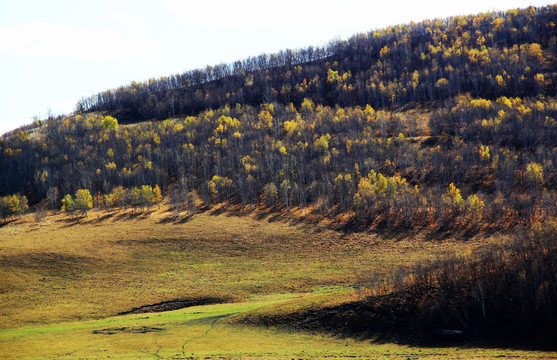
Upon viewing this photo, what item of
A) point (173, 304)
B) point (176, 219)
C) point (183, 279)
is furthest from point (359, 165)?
point (173, 304)

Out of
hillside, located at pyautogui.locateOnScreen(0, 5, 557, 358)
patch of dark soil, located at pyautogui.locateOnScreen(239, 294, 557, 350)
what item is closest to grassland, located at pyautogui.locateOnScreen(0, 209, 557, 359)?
hillside, located at pyautogui.locateOnScreen(0, 5, 557, 358)

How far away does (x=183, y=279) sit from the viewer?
81375mm

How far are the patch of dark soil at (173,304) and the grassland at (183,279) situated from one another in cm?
142

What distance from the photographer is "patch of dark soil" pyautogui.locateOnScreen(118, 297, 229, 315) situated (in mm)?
69156

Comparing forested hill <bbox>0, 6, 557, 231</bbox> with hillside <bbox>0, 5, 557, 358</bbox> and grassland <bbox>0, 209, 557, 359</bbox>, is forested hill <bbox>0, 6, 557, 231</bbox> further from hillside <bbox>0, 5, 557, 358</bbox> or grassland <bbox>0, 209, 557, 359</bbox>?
grassland <bbox>0, 209, 557, 359</bbox>

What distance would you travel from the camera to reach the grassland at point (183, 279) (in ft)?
170

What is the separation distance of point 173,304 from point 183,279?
10.5m

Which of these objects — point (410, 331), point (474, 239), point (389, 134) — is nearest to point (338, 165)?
point (389, 134)

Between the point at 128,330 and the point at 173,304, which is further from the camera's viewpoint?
the point at 173,304

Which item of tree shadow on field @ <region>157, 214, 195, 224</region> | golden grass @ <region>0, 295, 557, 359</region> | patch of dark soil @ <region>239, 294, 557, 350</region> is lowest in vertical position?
patch of dark soil @ <region>239, 294, 557, 350</region>

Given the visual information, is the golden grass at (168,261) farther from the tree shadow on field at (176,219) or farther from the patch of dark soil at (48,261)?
the tree shadow on field at (176,219)

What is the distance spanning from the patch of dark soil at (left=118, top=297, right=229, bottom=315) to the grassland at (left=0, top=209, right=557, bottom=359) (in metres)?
1.42

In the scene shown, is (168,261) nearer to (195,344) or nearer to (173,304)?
(173,304)

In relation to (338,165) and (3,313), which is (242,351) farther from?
(338,165)
